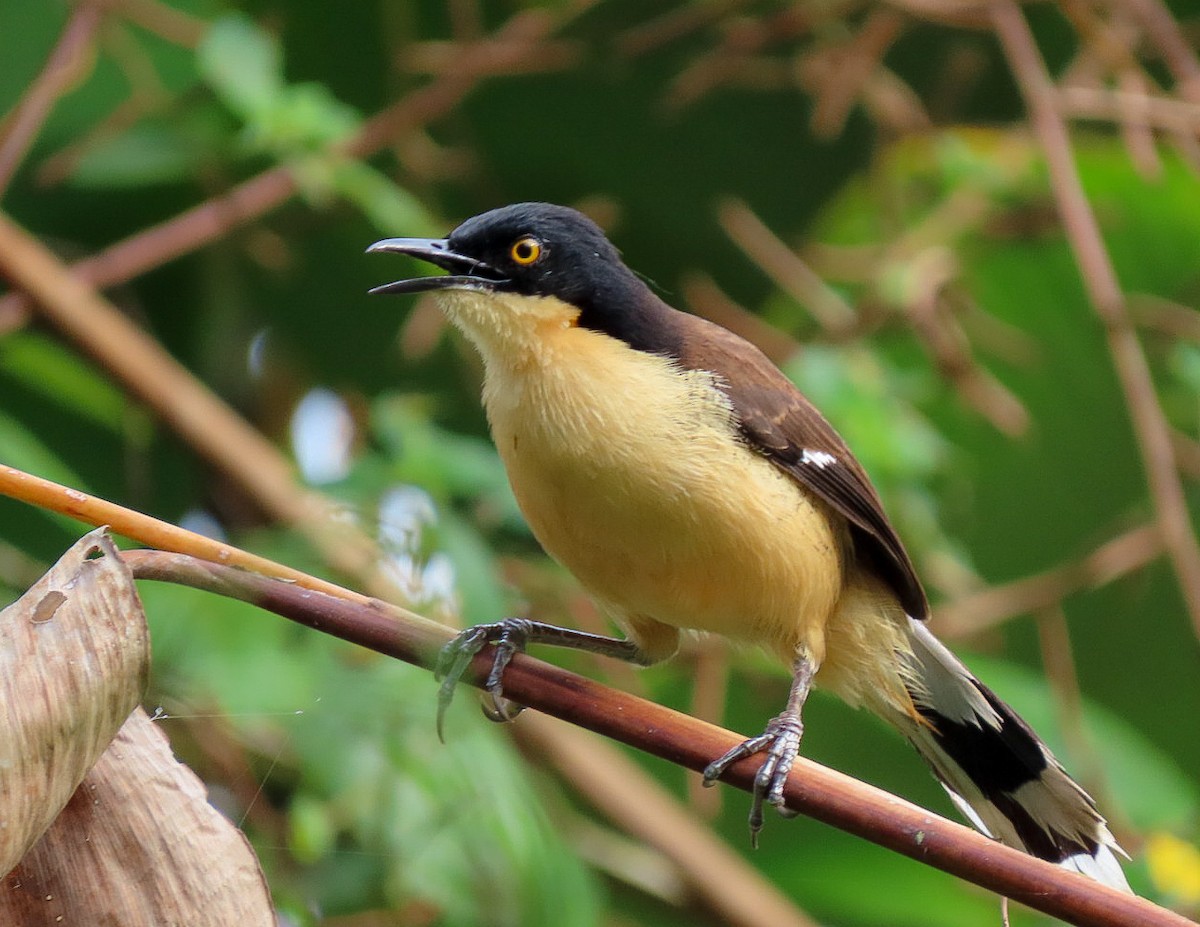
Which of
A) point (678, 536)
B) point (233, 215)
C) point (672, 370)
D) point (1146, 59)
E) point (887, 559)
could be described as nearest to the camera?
point (678, 536)

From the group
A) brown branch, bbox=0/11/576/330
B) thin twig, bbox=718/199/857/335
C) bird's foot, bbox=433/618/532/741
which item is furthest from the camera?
thin twig, bbox=718/199/857/335

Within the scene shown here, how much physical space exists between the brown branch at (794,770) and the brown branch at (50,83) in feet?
9.27

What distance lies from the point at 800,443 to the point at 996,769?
824 mm

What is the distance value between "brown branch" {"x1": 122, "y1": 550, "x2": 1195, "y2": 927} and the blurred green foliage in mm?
1470

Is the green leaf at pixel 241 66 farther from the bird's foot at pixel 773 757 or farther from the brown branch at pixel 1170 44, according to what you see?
the brown branch at pixel 1170 44

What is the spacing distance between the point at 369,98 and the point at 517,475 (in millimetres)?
2872

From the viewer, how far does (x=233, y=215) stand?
4383 millimetres

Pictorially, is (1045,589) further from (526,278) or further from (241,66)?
(241,66)

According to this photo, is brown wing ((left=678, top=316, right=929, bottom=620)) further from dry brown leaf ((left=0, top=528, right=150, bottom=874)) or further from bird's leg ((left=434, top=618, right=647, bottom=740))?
dry brown leaf ((left=0, top=528, right=150, bottom=874))

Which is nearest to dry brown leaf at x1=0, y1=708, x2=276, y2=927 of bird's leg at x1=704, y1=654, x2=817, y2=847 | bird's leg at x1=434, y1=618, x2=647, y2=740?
bird's leg at x1=434, y1=618, x2=647, y2=740

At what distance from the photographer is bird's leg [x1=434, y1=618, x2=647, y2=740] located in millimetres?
2264

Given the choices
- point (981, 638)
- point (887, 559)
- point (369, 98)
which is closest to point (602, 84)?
point (369, 98)

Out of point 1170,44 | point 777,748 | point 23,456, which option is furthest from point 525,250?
point 1170,44

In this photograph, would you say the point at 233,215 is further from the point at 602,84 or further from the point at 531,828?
the point at 531,828
